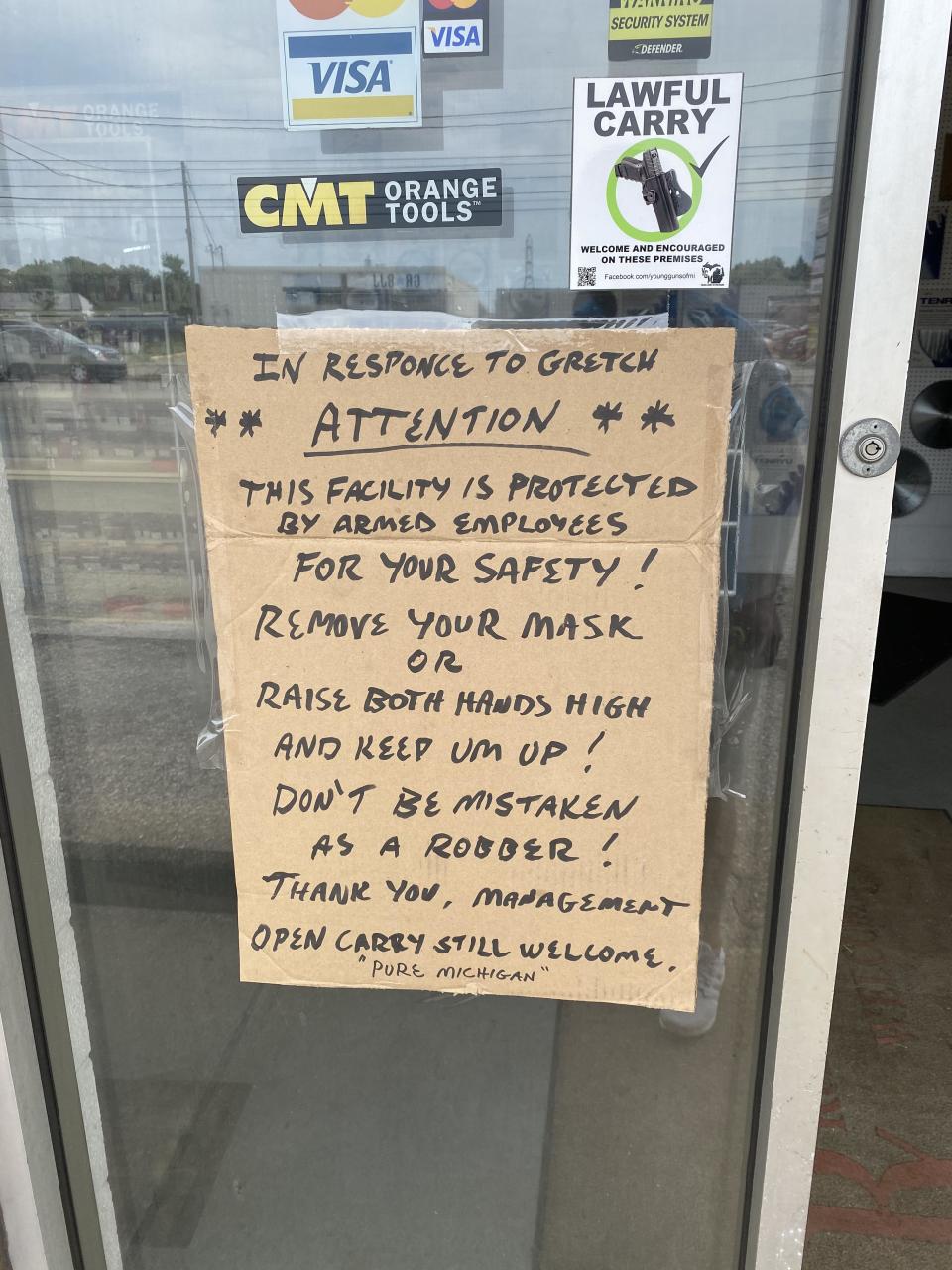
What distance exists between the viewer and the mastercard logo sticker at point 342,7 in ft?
3.34

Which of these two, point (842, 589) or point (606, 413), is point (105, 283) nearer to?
point (606, 413)

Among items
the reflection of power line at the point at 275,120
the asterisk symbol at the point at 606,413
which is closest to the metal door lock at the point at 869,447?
the asterisk symbol at the point at 606,413

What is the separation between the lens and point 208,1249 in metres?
1.60

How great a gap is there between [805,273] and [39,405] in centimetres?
99

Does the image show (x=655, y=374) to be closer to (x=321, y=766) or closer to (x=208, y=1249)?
(x=321, y=766)

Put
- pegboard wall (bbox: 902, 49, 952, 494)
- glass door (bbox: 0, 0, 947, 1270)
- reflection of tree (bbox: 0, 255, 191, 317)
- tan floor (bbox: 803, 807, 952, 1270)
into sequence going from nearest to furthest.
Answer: glass door (bbox: 0, 0, 947, 1270) → reflection of tree (bbox: 0, 255, 191, 317) → tan floor (bbox: 803, 807, 952, 1270) → pegboard wall (bbox: 902, 49, 952, 494)

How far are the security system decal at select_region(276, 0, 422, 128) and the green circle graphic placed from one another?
0.79 ft

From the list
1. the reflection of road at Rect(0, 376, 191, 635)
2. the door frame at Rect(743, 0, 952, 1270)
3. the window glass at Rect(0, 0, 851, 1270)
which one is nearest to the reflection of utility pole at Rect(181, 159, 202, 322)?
the window glass at Rect(0, 0, 851, 1270)

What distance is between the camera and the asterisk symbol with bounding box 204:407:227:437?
3.69 ft

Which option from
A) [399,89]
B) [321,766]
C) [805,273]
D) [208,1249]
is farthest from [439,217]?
[208,1249]

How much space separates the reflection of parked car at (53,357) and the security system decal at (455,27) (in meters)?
0.54

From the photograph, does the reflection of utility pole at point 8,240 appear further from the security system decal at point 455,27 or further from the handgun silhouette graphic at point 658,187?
the handgun silhouette graphic at point 658,187

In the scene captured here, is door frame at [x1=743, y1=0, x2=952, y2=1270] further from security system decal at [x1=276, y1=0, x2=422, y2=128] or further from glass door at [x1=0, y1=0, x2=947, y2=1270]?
security system decal at [x1=276, y1=0, x2=422, y2=128]

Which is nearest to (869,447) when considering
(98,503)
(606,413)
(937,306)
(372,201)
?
(606,413)
